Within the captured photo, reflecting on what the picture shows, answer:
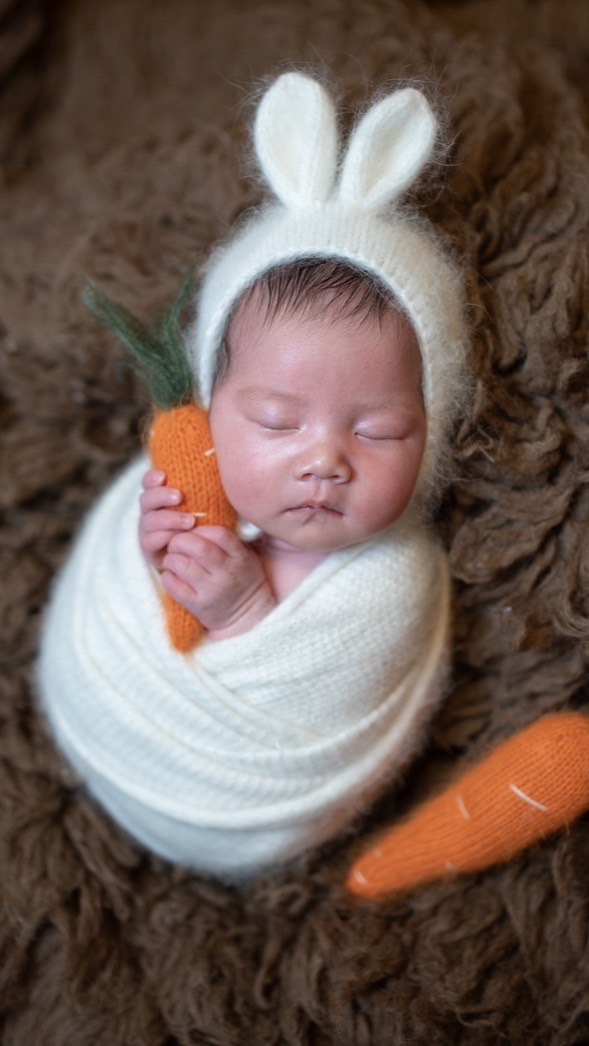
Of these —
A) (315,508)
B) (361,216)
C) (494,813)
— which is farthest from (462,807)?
(361,216)

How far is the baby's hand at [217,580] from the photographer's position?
97cm

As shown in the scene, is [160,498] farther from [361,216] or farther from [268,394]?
[361,216]

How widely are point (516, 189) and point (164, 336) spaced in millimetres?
375

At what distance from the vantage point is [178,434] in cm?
99

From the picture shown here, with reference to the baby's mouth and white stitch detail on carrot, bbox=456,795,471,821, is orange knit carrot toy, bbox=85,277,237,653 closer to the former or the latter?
the baby's mouth

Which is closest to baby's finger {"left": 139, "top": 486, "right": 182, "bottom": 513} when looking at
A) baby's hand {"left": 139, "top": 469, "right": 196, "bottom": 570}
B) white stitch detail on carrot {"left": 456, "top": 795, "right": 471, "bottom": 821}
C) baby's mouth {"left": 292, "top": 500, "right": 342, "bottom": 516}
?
baby's hand {"left": 139, "top": 469, "right": 196, "bottom": 570}

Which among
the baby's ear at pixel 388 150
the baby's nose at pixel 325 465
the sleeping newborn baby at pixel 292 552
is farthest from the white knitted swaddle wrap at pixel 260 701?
the baby's ear at pixel 388 150

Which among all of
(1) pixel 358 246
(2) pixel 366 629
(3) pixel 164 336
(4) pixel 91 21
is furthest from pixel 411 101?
(4) pixel 91 21

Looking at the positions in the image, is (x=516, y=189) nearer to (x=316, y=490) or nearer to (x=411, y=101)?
(x=411, y=101)

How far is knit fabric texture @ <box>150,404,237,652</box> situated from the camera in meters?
0.99

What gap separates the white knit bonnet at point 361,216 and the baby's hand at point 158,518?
0.45 ft

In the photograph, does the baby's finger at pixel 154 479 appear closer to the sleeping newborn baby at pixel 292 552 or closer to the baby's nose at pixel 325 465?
the sleeping newborn baby at pixel 292 552

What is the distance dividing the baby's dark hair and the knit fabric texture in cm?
14

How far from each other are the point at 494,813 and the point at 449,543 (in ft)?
0.84
